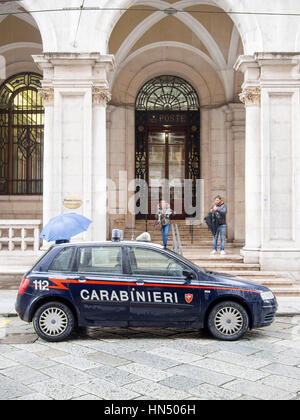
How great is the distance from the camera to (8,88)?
19.9 metres

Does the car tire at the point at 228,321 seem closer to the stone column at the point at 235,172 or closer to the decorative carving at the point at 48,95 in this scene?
the decorative carving at the point at 48,95

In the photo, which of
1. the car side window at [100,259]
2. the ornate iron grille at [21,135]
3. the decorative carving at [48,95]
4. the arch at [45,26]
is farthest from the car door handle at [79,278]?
the ornate iron grille at [21,135]

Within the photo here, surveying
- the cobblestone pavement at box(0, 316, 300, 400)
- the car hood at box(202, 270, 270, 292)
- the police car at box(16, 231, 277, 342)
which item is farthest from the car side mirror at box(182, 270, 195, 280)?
the cobblestone pavement at box(0, 316, 300, 400)

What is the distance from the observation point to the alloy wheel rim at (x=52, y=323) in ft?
24.8

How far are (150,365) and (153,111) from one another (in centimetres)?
1525

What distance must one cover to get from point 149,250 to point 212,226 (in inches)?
254

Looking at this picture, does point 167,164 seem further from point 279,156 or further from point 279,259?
point 279,259

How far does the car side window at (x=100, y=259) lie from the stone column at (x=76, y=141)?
5.47 meters

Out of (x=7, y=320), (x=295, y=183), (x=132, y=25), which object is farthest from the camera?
(x=132, y=25)

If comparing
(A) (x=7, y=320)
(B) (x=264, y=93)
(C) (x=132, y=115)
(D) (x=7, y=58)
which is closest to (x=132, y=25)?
(C) (x=132, y=115)

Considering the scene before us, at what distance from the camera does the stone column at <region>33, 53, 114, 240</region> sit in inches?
523

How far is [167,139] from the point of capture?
67.1ft
